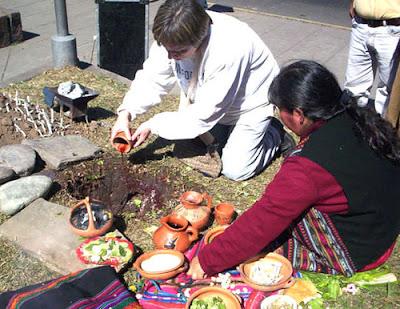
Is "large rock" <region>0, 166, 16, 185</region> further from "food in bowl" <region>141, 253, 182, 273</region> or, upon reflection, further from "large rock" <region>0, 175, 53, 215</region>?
"food in bowl" <region>141, 253, 182, 273</region>

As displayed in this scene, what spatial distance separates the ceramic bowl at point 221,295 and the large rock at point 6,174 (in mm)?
1780

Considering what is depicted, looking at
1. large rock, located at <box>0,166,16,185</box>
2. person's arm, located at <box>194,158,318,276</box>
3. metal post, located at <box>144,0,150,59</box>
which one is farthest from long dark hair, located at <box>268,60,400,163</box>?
metal post, located at <box>144,0,150,59</box>

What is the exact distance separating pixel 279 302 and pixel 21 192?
1.89 meters

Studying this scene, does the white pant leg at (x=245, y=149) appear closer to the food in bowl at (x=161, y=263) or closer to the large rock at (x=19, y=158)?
the food in bowl at (x=161, y=263)

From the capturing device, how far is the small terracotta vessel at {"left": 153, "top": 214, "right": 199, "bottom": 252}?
3.06m

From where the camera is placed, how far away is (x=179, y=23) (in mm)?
3217

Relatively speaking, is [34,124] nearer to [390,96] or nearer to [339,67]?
[390,96]

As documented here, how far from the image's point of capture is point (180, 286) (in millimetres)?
2760

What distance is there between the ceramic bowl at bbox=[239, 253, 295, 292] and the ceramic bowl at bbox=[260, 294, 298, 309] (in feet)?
0.15

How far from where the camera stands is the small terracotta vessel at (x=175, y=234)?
306 cm

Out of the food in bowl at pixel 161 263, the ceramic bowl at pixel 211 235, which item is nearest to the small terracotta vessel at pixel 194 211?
the ceramic bowl at pixel 211 235

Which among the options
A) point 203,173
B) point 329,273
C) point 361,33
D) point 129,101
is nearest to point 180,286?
point 329,273

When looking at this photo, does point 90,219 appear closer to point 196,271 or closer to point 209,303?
point 196,271

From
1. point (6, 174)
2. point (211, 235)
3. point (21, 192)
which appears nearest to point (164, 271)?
point (211, 235)
